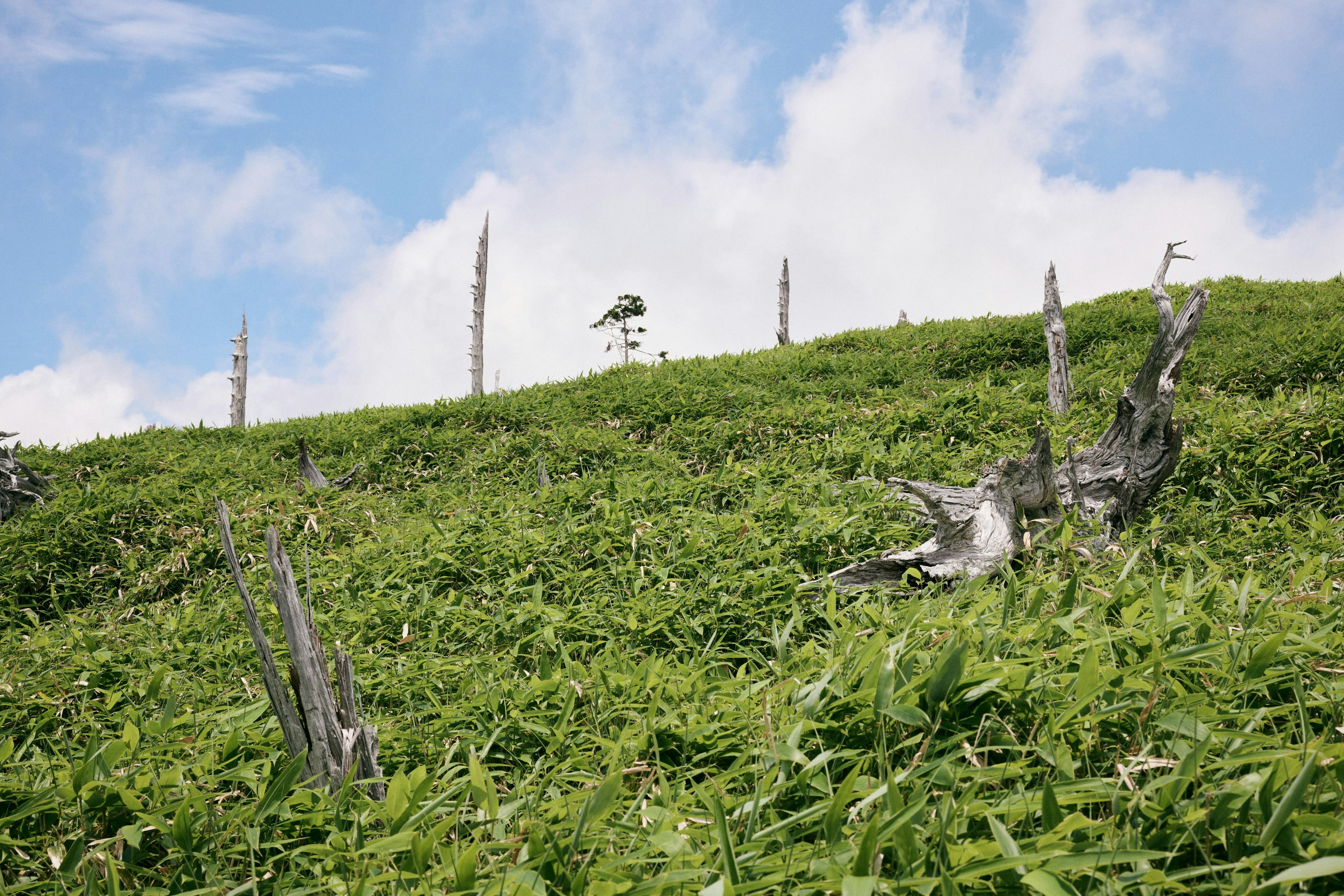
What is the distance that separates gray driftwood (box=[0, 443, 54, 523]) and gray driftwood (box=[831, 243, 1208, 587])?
8.01 m

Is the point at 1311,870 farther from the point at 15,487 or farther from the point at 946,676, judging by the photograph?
the point at 15,487

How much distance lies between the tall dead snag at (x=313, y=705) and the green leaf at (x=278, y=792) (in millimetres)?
105

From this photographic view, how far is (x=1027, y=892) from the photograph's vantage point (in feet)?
5.53

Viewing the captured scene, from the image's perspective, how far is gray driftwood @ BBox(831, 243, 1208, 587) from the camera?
4215 millimetres

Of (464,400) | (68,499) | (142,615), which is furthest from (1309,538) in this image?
(68,499)

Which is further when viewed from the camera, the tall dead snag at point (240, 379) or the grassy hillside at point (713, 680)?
the tall dead snag at point (240, 379)

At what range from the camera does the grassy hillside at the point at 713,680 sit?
1.86 metres

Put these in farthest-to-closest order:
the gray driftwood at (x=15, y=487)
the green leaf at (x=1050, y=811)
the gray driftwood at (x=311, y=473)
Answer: the gray driftwood at (x=311, y=473) < the gray driftwood at (x=15, y=487) < the green leaf at (x=1050, y=811)

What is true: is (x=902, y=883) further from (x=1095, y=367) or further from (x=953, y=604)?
(x=1095, y=367)

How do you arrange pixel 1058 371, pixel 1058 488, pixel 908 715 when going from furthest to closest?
pixel 1058 371 < pixel 1058 488 < pixel 908 715

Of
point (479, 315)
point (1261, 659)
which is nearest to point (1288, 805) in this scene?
point (1261, 659)

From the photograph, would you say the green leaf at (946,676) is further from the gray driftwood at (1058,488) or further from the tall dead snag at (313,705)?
the tall dead snag at (313,705)

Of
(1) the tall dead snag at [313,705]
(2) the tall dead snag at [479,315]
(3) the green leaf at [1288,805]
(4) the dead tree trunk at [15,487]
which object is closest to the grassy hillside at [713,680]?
(3) the green leaf at [1288,805]

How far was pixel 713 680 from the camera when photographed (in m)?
3.16
